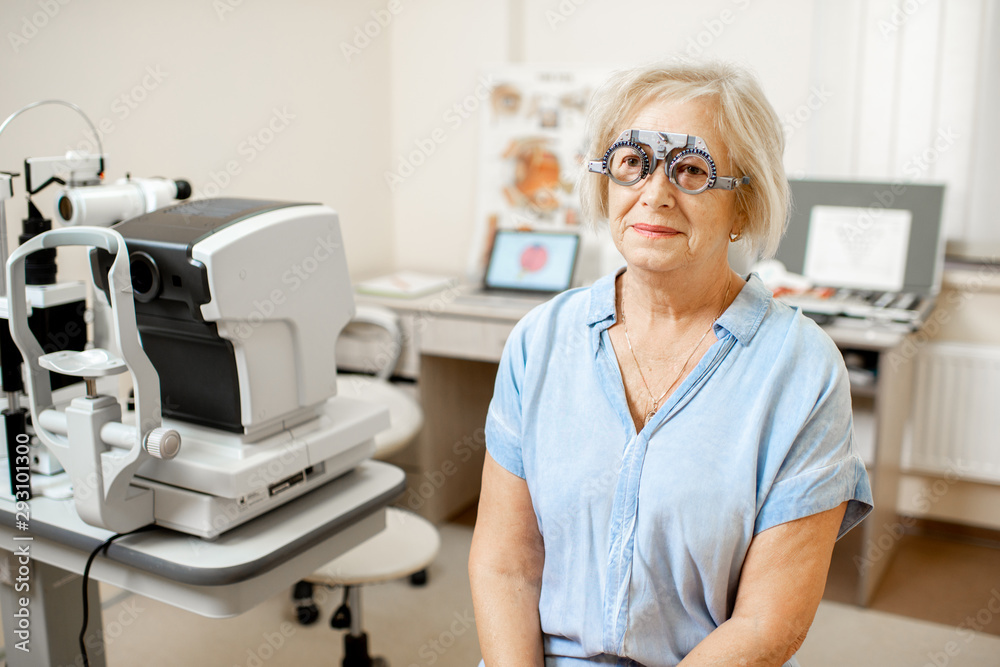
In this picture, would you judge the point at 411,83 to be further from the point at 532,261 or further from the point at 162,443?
the point at 162,443

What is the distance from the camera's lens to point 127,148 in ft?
7.69

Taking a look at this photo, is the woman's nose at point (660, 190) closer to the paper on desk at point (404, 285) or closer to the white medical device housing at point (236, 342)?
the white medical device housing at point (236, 342)

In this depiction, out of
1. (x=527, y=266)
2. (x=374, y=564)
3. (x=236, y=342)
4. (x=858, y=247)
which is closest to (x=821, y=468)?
(x=236, y=342)

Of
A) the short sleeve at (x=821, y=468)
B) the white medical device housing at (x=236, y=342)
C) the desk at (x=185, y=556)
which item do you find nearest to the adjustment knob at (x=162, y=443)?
the white medical device housing at (x=236, y=342)

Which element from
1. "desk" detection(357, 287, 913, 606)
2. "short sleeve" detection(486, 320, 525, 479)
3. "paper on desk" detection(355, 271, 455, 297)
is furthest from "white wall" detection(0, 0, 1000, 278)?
"short sleeve" detection(486, 320, 525, 479)

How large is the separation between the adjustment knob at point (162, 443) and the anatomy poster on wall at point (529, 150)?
201 cm

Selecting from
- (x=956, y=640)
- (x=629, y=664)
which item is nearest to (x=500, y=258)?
(x=956, y=640)

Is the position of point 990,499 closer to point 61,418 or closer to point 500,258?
point 500,258

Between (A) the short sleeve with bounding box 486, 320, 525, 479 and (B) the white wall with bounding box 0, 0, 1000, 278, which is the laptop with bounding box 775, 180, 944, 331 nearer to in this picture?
(B) the white wall with bounding box 0, 0, 1000, 278

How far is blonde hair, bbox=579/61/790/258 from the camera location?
3.67ft

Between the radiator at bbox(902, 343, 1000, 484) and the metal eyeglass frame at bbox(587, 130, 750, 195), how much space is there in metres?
1.95

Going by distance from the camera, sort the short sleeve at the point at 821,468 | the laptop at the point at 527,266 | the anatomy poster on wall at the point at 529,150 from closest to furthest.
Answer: the short sleeve at the point at 821,468
the laptop at the point at 527,266
the anatomy poster on wall at the point at 529,150

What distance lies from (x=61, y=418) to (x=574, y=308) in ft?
2.67

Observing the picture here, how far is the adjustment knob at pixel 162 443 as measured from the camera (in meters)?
1.26
